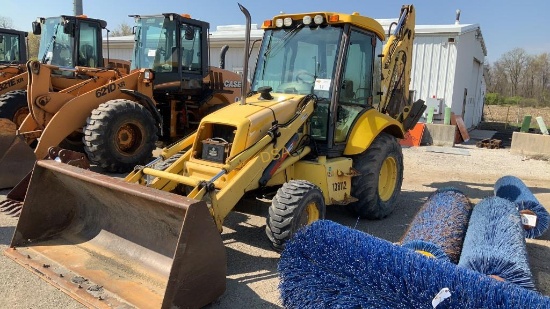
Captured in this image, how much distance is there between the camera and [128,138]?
8.16 m

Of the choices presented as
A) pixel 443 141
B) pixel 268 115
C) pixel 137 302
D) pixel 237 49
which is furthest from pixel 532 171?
pixel 237 49

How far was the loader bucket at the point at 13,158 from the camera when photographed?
658cm

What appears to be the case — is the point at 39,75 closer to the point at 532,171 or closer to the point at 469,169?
the point at 469,169

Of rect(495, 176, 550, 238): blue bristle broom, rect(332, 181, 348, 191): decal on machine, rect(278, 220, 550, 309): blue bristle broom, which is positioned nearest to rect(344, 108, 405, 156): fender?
rect(332, 181, 348, 191): decal on machine

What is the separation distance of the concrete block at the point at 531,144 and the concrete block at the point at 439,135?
5.99 feet

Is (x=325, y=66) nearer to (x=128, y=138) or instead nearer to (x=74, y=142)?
(x=128, y=138)

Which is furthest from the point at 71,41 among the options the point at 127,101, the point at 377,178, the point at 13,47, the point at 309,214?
the point at 309,214

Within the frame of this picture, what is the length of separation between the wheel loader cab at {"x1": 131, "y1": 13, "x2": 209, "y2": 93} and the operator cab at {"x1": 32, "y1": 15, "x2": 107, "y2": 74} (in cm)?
118

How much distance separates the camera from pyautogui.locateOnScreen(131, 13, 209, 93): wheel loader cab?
30.7ft

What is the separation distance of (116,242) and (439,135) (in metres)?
12.8

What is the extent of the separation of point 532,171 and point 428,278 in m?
9.90

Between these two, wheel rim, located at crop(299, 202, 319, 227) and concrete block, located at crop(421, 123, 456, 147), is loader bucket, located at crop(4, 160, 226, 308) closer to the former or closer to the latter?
wheel rim, located at crop(299, 202, 319, 227)

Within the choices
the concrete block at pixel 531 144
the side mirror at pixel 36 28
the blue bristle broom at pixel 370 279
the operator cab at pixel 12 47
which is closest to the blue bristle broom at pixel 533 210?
the blue bristle broom at pixel 370 279

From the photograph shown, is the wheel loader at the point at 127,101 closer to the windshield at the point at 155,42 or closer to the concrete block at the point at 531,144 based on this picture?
the windshield at the point at 155,42
